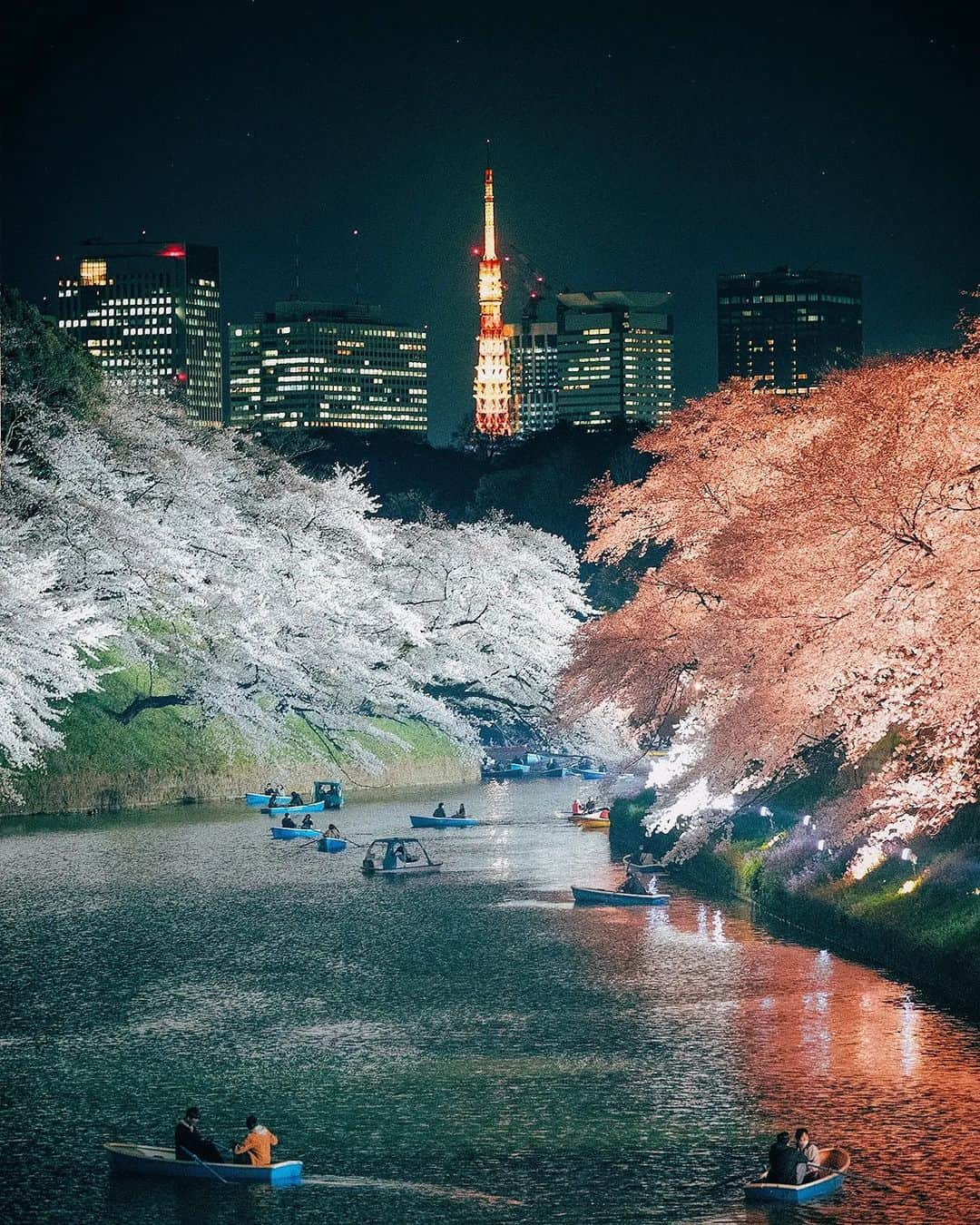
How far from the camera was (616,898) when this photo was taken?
129ft

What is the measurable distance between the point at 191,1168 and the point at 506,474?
272 ft

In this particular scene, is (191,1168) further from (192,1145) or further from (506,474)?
(506,474)

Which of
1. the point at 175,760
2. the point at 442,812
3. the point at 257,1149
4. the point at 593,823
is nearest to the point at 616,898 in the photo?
the point at 442,812

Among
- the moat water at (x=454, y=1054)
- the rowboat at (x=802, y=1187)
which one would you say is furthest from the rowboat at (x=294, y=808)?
the rowboat at (x=802, y=1187)

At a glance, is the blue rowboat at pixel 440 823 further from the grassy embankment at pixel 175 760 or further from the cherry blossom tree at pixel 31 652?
the cherry blossom tree at pixel 31 652

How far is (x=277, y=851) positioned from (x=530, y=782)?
20208 millimetres

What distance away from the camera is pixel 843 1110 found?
77.8ft

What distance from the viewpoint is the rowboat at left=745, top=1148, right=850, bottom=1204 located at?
20.3m

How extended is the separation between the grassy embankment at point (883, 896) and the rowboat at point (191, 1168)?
12415mm

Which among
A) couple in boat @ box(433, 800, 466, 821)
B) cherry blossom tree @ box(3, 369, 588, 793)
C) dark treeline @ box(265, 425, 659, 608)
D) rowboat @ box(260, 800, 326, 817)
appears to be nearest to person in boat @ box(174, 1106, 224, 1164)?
cherry blossom tree @ box(3, 369, 588, 793)

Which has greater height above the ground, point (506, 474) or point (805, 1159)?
point (506, 474)

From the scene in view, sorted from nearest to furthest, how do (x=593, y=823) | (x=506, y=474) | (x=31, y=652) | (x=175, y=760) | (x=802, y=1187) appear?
(x=802, y=1187)
(x=31, y=652)
(x=593, y=823)
(x=175, y=760)
(x=506, y=474)

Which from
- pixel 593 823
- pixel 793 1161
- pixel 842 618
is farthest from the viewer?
pixel 593 823

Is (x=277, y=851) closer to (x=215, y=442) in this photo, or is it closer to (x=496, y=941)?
(x=496, y=941)
